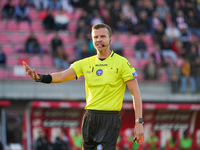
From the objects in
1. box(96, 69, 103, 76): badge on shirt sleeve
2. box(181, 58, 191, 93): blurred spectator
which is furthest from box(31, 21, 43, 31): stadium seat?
box(96, 69, 103, 76): badge on shirt sleeve

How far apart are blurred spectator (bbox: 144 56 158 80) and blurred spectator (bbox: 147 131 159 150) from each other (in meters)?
3.17

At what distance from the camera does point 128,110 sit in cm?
2041

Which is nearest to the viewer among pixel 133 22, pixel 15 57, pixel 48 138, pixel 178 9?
pixel 15 57

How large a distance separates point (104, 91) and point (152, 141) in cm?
1445

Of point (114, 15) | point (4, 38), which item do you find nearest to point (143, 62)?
point (114, 15)

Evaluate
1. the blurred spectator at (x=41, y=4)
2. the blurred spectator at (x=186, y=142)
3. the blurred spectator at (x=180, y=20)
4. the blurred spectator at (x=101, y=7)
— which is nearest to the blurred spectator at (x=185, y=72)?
the blurred spectator at (x=180, y=20)

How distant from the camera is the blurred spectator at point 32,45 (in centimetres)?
1839

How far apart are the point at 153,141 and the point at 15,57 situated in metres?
6.77

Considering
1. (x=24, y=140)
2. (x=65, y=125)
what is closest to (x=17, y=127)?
(x=24, y=140)

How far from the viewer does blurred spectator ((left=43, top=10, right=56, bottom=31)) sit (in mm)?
19438

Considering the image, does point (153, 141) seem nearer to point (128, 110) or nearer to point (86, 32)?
point (128, 110)

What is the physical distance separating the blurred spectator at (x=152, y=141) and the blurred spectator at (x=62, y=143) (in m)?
3.43

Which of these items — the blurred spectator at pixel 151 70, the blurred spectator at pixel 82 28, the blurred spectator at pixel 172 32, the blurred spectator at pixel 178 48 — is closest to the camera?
the blurred spectator at pixel 151 70

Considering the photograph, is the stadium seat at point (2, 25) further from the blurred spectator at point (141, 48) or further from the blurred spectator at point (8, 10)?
the blurred spectator at point (141, 48)
